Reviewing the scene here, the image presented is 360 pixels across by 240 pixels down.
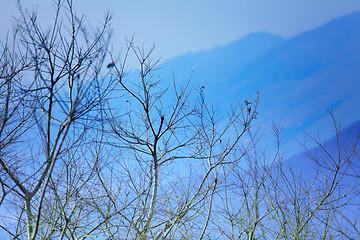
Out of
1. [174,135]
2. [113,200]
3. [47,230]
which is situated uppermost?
[174,135]

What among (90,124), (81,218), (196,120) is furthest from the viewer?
(196,120)

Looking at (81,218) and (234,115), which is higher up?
(234,115)

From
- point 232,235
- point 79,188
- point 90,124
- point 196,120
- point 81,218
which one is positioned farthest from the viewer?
point 196,120

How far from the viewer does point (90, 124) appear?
3.46 metres

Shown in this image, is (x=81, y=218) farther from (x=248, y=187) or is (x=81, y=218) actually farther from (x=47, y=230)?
(x=248, y=187)

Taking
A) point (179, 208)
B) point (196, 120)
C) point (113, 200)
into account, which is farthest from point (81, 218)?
point (196, 120)

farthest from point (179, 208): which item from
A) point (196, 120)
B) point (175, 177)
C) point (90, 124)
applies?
point (90, 124)

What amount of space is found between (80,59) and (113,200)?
5.81 feet

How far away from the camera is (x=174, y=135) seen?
17.1 feet

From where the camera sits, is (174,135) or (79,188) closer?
(79,188)

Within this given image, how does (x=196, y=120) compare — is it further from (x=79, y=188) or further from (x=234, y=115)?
(x=79, y=188)

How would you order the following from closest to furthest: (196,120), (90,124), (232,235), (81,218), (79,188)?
1. (90,124)
2. (79,188)
3. (81,218)
4. (232,235)
5. (196,120)

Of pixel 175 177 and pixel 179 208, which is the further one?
pixel 175 177

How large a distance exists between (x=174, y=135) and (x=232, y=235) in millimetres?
1271
